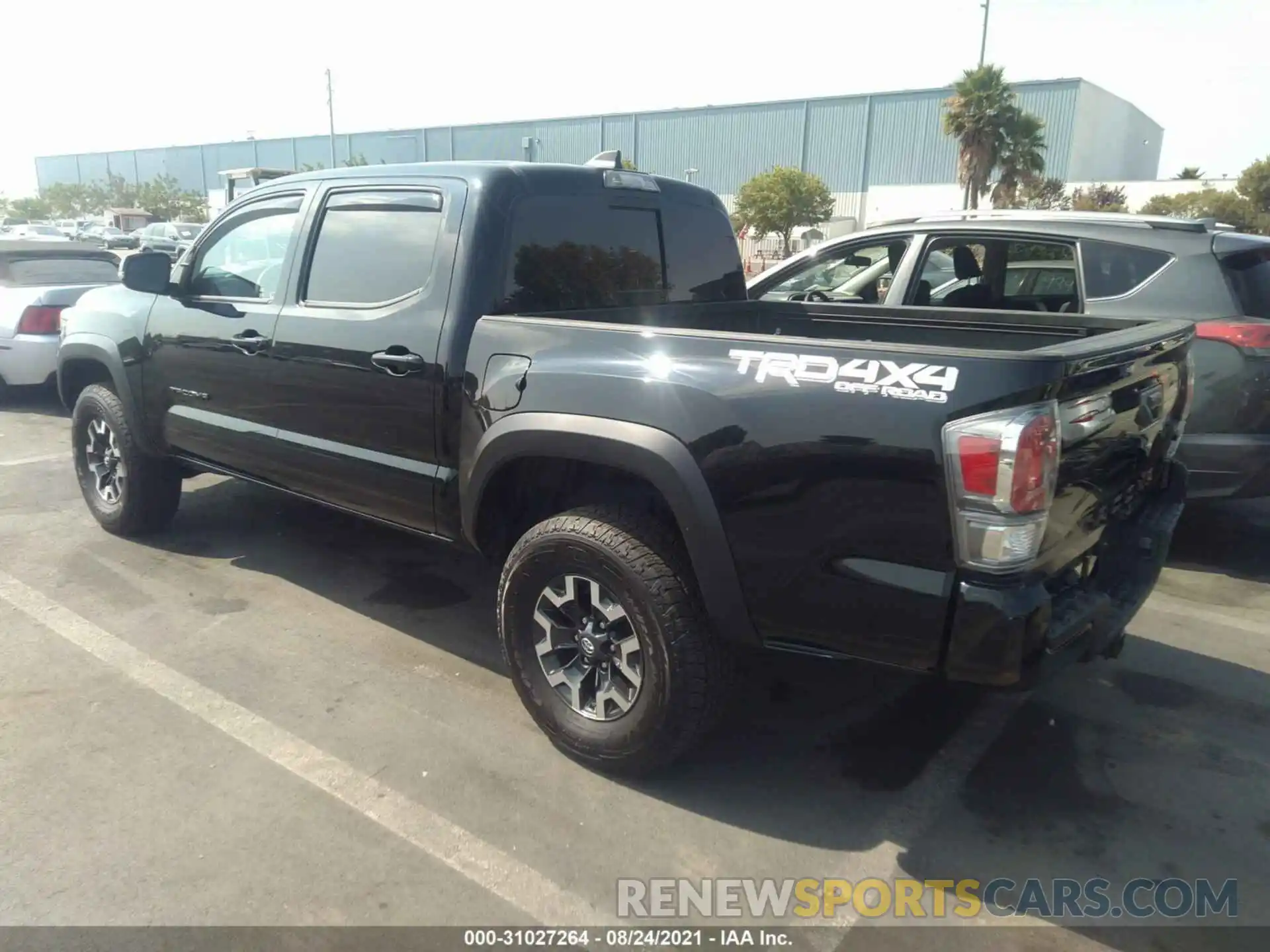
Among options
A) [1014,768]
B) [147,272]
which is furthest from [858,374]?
[147,272]

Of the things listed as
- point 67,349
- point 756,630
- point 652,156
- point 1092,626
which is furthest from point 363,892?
point 652,156

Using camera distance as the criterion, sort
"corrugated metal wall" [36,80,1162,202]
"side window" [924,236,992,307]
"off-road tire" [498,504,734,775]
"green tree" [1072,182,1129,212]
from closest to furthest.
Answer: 1. "off-road tire" [498,504,734,775]
2. "side window" [924,236,992,307]
3. "green tree" [1072,182,1129,212]
4. "corrugated metal wall" [36,80,1162,202]

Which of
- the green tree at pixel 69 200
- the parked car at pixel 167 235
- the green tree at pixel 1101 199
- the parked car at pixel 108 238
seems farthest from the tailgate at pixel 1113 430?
the green tree at pixel 69 200

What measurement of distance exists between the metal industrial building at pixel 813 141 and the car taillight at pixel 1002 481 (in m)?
46.4

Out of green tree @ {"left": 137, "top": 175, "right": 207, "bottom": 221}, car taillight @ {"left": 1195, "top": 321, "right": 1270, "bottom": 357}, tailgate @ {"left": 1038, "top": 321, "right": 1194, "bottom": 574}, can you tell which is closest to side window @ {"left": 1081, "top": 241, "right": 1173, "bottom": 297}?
car taillight @ {"left": 1195, "top": 321, "right": 1270, "bottom": 357}

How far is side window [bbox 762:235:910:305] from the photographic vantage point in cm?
571

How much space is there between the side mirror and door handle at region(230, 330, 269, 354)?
0.65 m

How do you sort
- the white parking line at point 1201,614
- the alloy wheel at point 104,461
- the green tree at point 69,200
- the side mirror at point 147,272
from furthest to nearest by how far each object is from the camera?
the green tree at point 69,200, the alloy wheel at point 104,461, the side mirror at point 147,272, the white parking line at point 1201,614

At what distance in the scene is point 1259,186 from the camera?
3781cm

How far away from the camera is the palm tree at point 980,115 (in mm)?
33906

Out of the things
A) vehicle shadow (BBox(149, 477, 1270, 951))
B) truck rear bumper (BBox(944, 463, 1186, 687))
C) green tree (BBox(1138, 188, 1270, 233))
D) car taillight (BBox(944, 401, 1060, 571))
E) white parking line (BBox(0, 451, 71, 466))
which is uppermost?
green tree (BBox(1138, 188, 1270, 233))

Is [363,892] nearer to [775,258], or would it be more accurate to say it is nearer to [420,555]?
[420,555]

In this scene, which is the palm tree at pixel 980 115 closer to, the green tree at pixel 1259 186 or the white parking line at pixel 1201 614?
the green tree at pixel 1259 186

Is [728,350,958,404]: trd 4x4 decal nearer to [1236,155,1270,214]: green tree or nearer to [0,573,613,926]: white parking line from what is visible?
[0,573,613,926]: white parking line
